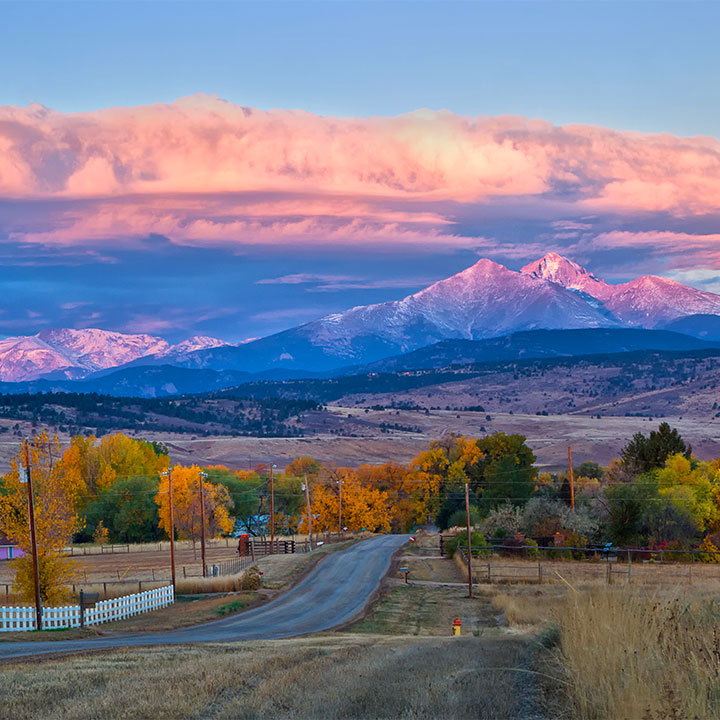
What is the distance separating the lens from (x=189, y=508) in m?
114

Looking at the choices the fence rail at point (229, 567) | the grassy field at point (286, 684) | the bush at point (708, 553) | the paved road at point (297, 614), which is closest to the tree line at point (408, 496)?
the bush at point (708, 553)

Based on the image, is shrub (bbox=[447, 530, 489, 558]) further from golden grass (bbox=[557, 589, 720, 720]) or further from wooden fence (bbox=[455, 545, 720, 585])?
golden grass (bbox=[557, 589, 720, 720])

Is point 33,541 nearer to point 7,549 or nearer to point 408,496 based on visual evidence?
point 7,549

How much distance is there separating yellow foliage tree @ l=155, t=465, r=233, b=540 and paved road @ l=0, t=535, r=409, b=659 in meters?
36.4

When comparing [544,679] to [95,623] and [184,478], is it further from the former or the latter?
[184,478]

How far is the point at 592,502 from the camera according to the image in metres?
A: 87.0

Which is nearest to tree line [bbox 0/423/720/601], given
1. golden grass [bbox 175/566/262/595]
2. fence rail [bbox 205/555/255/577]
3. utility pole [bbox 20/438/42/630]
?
utility pole [bbox 20/438/42/630]

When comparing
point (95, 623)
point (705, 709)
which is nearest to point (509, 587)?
point (95, 623)

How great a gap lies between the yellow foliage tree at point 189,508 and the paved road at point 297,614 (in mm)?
36374

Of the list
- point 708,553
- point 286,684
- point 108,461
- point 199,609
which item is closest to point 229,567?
point 199,609

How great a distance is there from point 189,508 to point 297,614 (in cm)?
7008

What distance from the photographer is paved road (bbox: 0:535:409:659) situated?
3206cm

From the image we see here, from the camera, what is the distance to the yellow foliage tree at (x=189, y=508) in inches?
4390

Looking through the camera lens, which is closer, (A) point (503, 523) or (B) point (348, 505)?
(A) point (503, 523)
